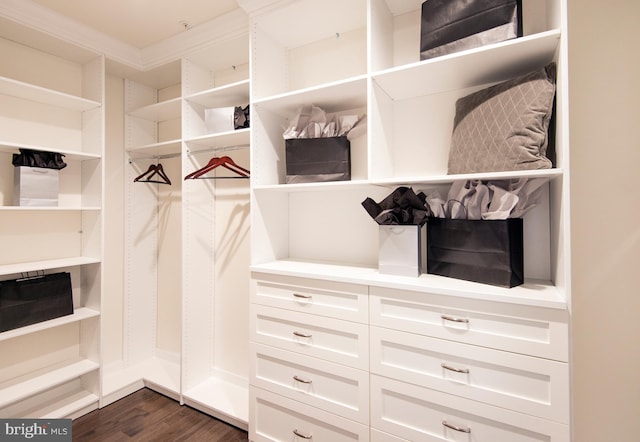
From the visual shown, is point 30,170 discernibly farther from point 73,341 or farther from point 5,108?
point 73,341

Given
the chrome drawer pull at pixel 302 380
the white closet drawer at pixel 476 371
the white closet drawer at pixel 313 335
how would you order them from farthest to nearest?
1. the chrome drawer pull at pixel 302 380
2. the white closet drawer at pixel 313 335
3. the white closet drawer at pixel 476 371

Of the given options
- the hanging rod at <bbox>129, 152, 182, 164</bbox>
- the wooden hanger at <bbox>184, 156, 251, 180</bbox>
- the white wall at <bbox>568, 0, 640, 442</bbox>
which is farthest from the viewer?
the hanging rod at <bbox>129, 152, 182, 164</bbox>

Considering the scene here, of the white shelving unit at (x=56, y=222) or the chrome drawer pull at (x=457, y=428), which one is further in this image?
the white shelving unit at (x=56, y=222)

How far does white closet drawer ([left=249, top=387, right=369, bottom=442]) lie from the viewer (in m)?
1.46

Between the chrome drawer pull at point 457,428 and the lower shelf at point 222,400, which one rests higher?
the chrome drawer pull at point 457,428

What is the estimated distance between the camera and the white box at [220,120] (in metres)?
2.09

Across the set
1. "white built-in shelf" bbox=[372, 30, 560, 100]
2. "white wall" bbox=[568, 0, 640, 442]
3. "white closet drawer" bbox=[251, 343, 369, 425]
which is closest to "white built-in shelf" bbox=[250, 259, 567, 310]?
"white wall" bbox=[568, 0, 640, 442]

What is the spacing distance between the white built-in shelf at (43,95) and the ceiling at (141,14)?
47 centimetres

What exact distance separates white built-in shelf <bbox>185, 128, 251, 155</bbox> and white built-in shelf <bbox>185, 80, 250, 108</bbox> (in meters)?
0.28

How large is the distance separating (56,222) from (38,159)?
48cm

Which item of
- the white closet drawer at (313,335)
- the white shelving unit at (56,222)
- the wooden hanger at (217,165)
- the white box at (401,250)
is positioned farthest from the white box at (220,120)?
the white box at (401,250)

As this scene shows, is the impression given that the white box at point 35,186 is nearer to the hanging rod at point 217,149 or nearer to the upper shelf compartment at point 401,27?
the hanging rod at point 217,149

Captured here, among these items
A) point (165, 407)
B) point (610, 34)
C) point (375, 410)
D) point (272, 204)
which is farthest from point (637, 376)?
point (165, 407)

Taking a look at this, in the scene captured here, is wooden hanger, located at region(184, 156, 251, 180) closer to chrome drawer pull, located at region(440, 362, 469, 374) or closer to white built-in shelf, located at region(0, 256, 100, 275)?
white built-in shelf, located at region(0, 256, 100, 275)
